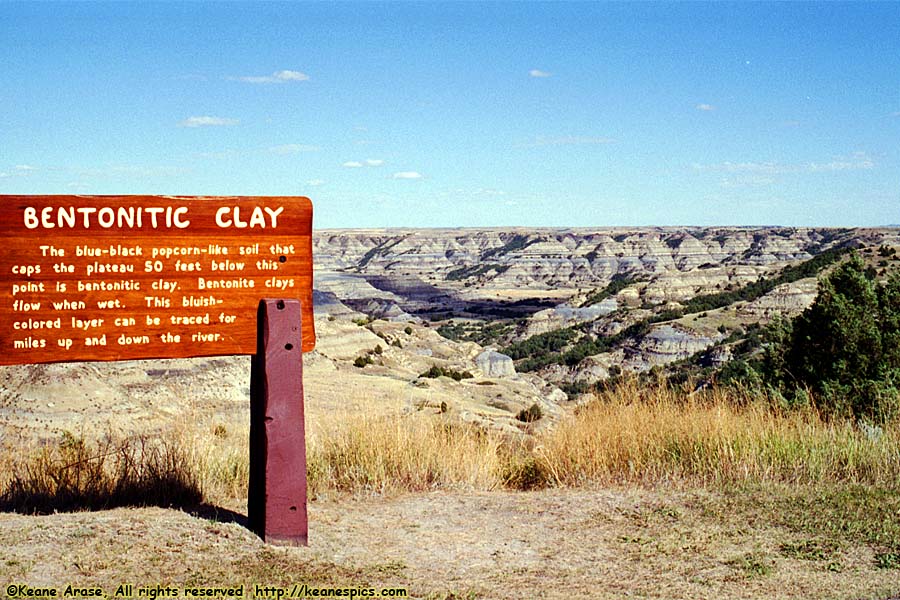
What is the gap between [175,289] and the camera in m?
5.25

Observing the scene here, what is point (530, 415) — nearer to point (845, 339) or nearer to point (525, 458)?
point (845, 339)

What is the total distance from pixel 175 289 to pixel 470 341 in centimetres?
8395

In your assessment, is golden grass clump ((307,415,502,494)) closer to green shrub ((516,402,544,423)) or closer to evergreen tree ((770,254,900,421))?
evergreen tree ((770,254,900,421))

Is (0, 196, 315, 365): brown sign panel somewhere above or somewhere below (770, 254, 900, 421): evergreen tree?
above

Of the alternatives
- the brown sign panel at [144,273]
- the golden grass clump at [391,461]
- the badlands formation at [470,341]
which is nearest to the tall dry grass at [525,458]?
the golden grass clump at [391,461]

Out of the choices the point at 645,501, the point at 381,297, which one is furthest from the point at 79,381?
the point at 381,297

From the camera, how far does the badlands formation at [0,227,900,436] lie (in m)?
14.3

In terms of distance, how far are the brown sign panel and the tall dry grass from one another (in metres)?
1.39

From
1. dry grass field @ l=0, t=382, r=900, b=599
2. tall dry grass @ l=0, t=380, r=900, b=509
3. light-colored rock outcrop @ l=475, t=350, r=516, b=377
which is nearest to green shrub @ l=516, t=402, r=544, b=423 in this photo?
dry grass field @ l=0, t=382, r=900, b=599

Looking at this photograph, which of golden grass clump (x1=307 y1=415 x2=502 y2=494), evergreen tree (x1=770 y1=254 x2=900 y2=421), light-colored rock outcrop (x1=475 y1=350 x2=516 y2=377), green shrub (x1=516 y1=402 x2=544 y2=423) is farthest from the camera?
light-colored rock outcrop (x1=475 y1=350 x2=516 y2=377)

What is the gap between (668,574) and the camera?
15.1ft

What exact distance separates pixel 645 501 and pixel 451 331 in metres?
99.9

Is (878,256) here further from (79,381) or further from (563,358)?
(79,381)

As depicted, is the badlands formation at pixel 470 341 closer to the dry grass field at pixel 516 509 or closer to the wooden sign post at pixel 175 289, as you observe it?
the dry grass field at pixel 516 509
